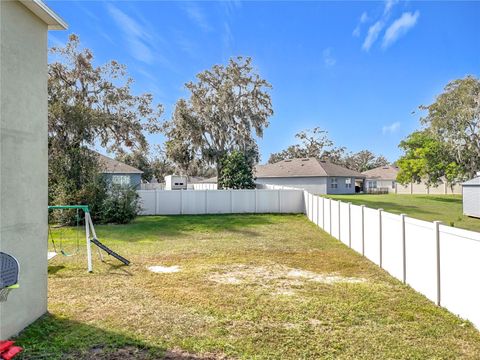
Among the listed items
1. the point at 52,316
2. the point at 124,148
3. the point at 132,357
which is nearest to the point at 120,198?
the point at 124,148

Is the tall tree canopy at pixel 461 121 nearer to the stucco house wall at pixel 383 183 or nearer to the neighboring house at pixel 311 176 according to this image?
the neighboring house at pixel 311 176

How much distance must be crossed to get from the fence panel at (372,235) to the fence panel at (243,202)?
1108cm

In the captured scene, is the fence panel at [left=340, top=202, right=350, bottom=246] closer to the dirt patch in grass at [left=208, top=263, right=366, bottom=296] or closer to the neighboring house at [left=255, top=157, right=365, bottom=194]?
the dirt patch in grass at [left=208, top=263, right=366, bottom=296]

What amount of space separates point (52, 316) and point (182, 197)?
14.4m

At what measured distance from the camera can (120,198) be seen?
15.7 meters

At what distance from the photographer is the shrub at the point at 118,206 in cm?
1547

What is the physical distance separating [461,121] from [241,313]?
95.9 feet

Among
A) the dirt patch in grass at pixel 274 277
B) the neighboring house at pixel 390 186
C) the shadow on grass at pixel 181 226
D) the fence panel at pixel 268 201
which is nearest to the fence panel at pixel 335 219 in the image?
the shadow on grass at pixel 181 226

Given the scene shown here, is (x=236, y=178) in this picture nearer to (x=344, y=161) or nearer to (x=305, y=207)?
(x=305, y=207)

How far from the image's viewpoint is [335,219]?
37.3 ft

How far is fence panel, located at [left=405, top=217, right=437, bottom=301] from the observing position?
16.9 feet

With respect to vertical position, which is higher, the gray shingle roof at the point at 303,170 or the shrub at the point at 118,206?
the gray shingle roof at the point at 303,170

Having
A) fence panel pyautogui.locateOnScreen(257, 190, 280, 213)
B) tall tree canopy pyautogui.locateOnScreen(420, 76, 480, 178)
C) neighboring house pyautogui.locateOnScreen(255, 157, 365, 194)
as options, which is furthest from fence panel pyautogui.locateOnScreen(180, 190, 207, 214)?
tall tree canopy pyautogui.locateOnScreen(420, 76, 480, 178)

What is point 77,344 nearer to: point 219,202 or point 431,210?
point 219,202
